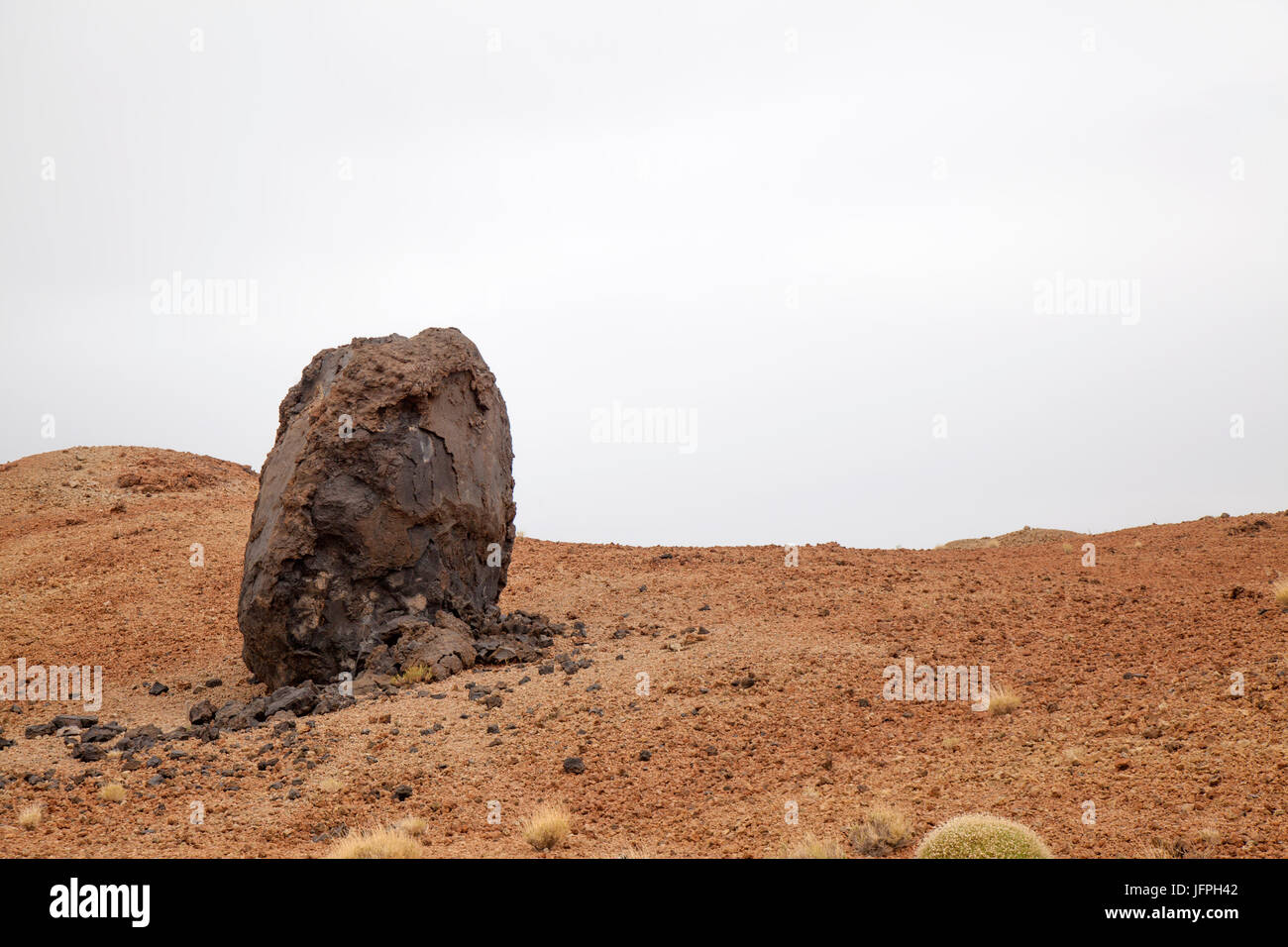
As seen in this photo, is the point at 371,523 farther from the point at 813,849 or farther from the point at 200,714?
the point at 813,849

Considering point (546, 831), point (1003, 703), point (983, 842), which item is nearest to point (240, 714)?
point (546, 831)

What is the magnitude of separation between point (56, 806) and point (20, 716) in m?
4.71

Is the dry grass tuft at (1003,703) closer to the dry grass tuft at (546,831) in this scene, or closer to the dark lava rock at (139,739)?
the dry grass tuft at (546,831)

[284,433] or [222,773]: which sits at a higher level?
[284,433]

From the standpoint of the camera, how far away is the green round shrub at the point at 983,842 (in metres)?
6.57

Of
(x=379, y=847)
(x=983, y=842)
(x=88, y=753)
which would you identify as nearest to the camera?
(x=983, y=842)

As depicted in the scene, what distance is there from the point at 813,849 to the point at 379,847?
3.30 m

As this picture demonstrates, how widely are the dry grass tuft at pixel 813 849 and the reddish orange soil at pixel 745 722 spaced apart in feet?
0.51

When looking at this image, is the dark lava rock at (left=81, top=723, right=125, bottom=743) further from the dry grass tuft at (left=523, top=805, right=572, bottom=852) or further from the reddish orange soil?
the dry grass tuft at (left=523, top=805, right=572, bottom=852)

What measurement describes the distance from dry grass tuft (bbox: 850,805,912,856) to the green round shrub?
59cm

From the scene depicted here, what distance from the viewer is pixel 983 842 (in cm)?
661

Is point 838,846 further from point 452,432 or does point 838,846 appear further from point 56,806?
point 452,432

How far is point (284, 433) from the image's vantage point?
14.2 metres
